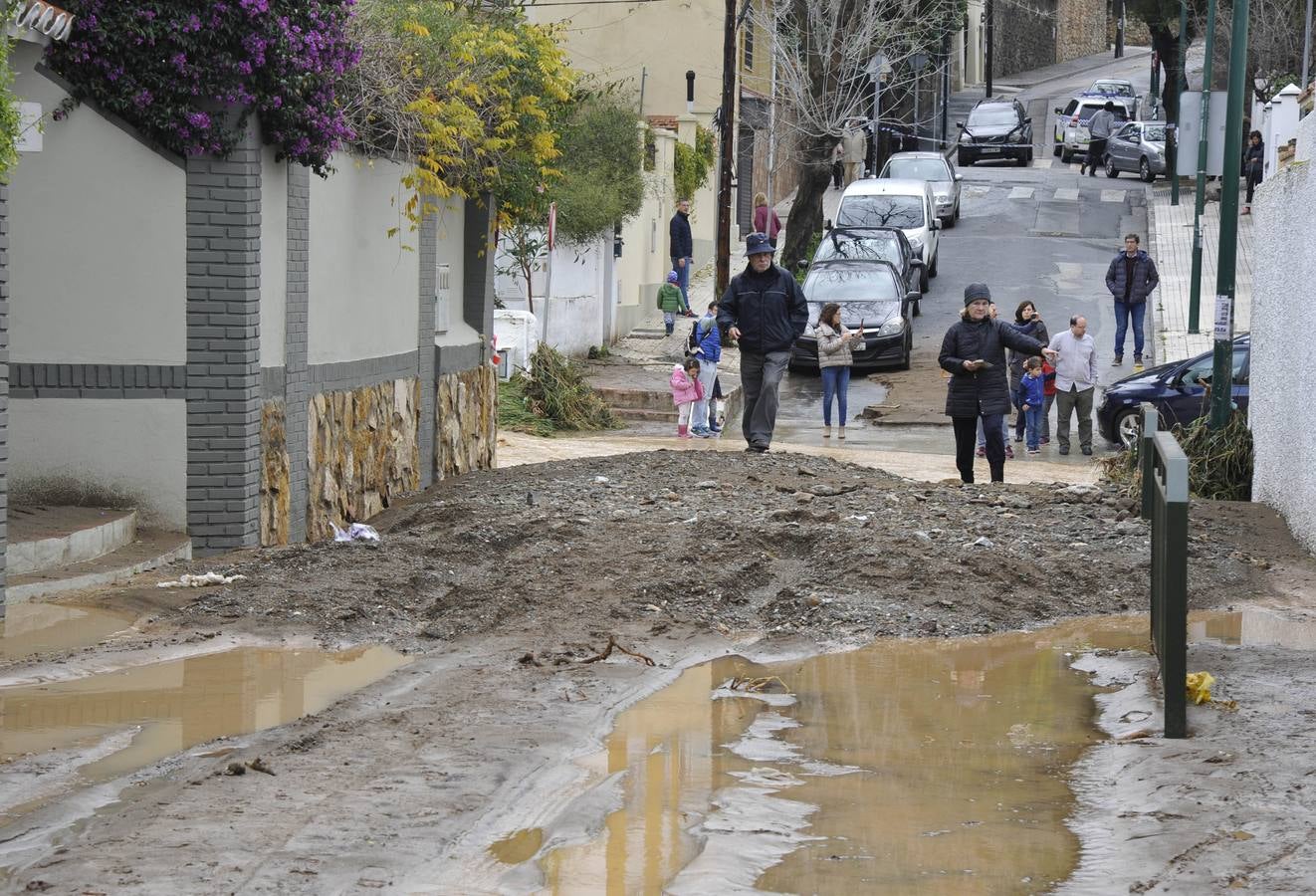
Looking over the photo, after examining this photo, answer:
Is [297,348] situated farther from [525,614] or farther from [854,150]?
[854,150]

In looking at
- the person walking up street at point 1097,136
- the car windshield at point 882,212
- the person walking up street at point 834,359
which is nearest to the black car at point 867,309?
the person walking up street at point 834,359

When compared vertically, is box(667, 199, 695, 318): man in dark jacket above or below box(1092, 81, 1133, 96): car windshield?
below

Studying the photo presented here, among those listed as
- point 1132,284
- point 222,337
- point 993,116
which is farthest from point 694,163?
point 222,337

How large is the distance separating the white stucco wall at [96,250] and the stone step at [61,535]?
3.04 feet

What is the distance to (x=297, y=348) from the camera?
443 inches

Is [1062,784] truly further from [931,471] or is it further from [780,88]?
[780,88]

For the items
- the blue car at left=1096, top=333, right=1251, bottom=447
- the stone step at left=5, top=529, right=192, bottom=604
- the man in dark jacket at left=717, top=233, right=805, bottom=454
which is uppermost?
the man in dark jacket at left=717, top=233, right=805, bottom=454

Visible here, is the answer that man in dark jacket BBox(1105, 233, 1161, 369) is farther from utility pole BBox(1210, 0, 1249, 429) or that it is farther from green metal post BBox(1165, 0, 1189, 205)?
green metal post BBox(1165, 0, 1189, 205)

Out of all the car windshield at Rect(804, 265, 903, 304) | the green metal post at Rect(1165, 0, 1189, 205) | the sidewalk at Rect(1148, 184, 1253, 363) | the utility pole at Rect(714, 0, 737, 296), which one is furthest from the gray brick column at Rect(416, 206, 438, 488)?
the green metal post at Rect(1165, 0, 1189, 205)

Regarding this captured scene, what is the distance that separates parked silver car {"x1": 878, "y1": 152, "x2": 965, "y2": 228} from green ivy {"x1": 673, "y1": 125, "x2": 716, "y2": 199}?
520cm

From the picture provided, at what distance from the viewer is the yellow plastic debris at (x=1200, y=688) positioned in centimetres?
711

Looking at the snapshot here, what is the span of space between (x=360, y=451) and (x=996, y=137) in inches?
1655

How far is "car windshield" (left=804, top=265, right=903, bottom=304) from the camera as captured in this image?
88.1 ft

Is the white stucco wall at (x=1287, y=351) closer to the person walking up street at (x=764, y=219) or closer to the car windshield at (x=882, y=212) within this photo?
the car windshield at (x=882, y=212)
